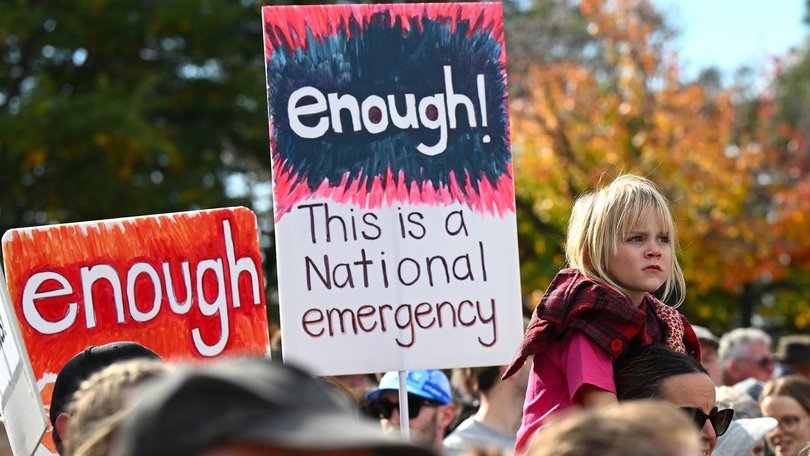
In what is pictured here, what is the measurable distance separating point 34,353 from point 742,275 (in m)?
12.3

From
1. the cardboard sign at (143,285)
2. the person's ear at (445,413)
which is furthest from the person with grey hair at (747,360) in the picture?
the cardboard sign at (143,285)

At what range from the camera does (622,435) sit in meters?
1.63

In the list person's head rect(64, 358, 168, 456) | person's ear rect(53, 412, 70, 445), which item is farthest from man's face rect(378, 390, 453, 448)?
person's head rect(64, 358, 168, 456)

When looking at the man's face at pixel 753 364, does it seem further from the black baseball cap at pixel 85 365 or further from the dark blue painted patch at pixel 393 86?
the black baseball cap at pixel 85 365

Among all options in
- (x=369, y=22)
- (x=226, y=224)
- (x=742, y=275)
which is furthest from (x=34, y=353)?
(x=742, y=275)

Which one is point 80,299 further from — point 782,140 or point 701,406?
point 782,140

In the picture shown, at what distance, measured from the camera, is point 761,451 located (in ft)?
17.2

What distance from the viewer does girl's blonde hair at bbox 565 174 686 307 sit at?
11.0 ft

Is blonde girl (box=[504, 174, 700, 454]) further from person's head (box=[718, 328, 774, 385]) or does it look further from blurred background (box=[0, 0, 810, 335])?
blurred background (box=[0, 0, 810, 335])

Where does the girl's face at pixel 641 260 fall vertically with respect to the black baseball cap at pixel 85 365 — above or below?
above

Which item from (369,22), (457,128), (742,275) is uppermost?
(369,22)

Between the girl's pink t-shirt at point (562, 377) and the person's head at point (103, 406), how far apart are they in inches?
46.9

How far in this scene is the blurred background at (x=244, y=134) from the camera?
45.9ft

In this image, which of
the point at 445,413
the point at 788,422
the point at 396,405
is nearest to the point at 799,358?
the point at 788,422
